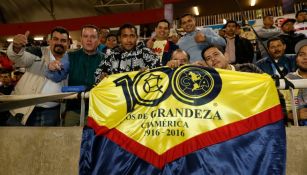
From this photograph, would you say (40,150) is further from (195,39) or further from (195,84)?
(195,39)

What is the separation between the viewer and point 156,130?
203cm

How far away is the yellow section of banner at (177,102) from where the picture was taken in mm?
1990

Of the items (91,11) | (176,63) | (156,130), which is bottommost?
(156,130)

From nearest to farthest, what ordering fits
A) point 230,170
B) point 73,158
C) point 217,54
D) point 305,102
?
point 230,170 < point 73,158 < point 305,102 < point 217,54

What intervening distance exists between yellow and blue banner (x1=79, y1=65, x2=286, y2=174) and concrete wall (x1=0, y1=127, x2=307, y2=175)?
0.16 metres

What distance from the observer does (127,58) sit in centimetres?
298

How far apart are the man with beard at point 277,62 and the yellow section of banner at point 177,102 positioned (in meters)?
1.58

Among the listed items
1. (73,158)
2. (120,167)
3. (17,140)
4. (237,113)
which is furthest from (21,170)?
(237,113)

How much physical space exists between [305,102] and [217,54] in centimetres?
90

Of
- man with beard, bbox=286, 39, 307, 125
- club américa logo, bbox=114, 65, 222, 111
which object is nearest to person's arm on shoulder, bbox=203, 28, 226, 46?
man with beard, bbox=286, 39, 307, 125

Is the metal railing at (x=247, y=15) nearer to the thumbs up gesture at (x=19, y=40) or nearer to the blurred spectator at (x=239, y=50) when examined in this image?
the blurred spectator at (x=239, y=50)

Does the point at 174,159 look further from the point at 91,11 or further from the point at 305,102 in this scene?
the point at 91,11

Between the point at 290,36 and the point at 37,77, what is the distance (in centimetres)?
374

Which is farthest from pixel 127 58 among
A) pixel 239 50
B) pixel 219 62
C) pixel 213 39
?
pixel 239 50
